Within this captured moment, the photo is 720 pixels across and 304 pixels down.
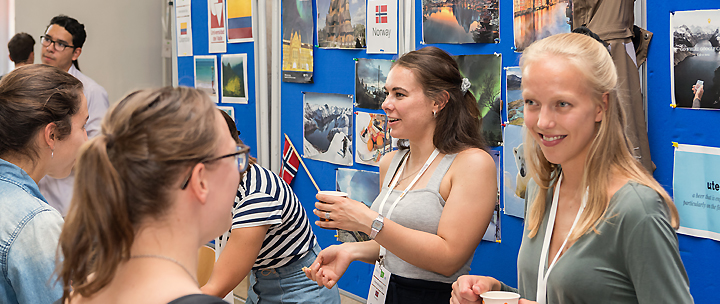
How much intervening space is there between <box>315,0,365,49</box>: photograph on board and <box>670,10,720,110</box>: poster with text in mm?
1732

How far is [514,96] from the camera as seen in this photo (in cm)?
245

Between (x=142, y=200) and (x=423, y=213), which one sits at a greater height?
(x=142, y=200)

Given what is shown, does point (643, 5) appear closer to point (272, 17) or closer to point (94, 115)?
point (272, 17)

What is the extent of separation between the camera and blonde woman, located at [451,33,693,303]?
113 cm

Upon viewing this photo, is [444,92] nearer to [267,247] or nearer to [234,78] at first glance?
[267,247]

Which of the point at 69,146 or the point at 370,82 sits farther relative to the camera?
the point at 370,82

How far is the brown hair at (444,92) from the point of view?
6.48 feet

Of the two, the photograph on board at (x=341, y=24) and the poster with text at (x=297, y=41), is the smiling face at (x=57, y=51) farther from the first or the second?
the photograph on board at (x=341, y=24)

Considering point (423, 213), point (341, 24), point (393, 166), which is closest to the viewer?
point (423, 213)

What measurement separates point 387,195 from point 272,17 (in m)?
2.38

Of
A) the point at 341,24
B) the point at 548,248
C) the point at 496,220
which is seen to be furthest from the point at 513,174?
the point at 341,24

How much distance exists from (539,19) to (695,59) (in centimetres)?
65

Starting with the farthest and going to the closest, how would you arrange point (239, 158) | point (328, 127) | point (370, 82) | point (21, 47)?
1. point (21, 47)
2. point (328, 127)
3. point (370, 82)
4. point (239, 158)

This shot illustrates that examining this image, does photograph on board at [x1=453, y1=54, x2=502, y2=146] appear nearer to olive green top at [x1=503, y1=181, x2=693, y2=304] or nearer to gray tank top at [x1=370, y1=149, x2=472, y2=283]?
gray tank top at [x1=370, y1=149, x2=472, y2=283]
